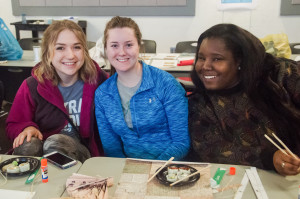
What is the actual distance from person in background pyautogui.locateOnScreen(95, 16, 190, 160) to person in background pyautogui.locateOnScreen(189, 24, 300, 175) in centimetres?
16

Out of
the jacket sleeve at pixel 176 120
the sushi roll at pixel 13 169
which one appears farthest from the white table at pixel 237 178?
the jacket sleeve at pixel 176 120

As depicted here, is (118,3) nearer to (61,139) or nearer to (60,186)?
(61,139)


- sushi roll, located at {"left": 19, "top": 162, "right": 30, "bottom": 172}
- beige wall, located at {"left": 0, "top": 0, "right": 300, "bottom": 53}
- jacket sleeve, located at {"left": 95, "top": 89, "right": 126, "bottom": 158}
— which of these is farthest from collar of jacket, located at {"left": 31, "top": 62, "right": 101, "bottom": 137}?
beige wall, located at {"left": 0, "top": 0, "right": 300, "bottom": 53}

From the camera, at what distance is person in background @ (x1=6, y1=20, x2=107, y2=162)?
6.07 feet

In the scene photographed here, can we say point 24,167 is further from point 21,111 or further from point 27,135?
point 21,111

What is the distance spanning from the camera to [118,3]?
5137 millimetres

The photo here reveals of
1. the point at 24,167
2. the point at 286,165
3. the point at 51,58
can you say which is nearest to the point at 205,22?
the point at 51,58

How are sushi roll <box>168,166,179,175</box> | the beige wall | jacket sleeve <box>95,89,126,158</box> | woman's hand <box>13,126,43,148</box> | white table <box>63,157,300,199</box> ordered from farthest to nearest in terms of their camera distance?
the beige wall < jacket sleeve <box>95,89,126,158</box> < woman's hand <box>13,126,43,148</box> < sushi roll <box>168,166,179,175</box> < white table <box>63,157,300,199</box>

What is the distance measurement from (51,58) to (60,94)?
0.70ft

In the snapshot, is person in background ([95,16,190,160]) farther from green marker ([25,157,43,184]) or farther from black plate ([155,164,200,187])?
green marker ([25,157,43,184])

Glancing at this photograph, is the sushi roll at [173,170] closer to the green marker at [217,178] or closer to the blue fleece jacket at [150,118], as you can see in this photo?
the green marker at [217,178]

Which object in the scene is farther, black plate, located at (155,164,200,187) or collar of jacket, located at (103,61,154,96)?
collar of jacket, located at (103,61,154,96)

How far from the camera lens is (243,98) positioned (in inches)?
59.1

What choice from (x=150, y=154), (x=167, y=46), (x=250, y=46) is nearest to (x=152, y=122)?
(x=150, y=154)
